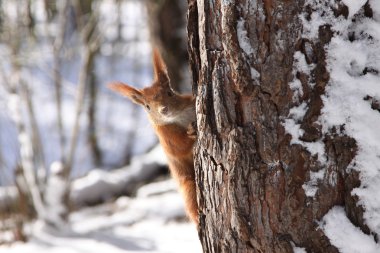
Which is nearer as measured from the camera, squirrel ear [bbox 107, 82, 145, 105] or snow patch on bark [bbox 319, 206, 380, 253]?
snow patch on bark [bbox 319, 206, 380, 253]

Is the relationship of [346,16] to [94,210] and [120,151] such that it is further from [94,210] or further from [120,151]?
[120,151]

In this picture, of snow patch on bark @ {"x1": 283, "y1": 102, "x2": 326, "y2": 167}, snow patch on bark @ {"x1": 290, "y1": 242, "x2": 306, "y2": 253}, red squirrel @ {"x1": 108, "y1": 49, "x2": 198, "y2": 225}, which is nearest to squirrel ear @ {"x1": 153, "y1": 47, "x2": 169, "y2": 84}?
red squirrel @ {"x1": 108, "y1": 49, "x2": 198, "y2": 225}

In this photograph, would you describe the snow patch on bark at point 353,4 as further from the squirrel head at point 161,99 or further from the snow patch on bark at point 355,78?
the squirrel head at point 161,99

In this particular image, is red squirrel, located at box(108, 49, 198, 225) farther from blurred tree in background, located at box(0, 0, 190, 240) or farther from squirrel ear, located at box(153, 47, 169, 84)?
blurred tree in background, located at box(0, 0, 190, 240)

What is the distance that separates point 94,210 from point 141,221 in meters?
1.02

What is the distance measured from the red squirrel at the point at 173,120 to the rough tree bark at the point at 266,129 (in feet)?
1.62

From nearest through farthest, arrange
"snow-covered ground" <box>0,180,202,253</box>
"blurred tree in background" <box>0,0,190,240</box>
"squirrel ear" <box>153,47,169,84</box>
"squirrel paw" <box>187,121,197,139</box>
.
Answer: "squirrel paw" <box>187,121,197,139</box>
"squirrel ear" <box>153,47,169,84</box>
"snow-covered ground" <box>0,180,202,253</box>
"blurred tree in background" <box>0,0,190,240</box>

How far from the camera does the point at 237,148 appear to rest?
5.37 feet

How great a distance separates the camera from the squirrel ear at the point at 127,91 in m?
2.20

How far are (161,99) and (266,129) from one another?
3.08ft

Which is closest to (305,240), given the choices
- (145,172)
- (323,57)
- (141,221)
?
(323,57)

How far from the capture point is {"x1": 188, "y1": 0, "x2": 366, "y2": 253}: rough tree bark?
155cm

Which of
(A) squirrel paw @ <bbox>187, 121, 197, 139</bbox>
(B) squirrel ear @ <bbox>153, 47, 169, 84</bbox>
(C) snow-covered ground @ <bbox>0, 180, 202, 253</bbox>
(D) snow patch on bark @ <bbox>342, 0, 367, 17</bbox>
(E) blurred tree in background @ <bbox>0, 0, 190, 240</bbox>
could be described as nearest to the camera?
(D) snow patch on bark @ <bbox>342, 0, 367, 17</bbox>

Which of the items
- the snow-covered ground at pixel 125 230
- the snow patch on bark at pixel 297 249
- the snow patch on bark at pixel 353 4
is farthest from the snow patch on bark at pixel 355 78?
the snow-covered ground at pixel 125 230
